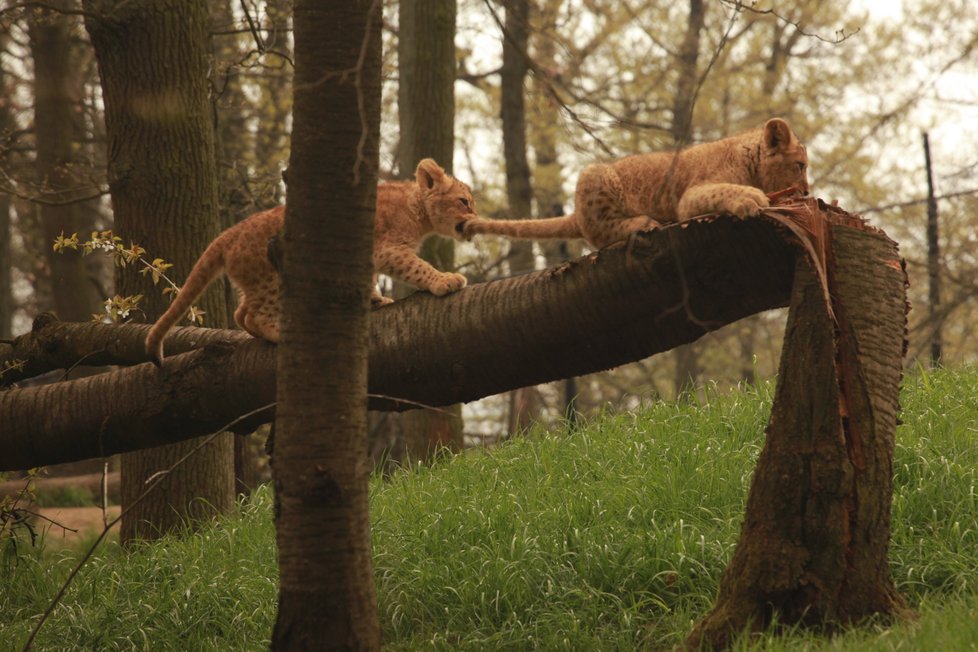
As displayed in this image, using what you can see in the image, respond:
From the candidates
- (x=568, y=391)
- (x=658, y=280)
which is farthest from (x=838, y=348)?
(x=568, y=391)

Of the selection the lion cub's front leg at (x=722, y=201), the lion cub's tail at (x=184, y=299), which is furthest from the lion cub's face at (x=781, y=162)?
the lion cub's tail at (x=184, y=299)

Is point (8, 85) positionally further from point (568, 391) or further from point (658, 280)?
point (658, 280)

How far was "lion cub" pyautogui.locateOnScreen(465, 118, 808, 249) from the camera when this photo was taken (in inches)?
174

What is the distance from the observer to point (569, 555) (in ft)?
15.1

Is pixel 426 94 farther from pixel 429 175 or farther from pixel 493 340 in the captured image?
pixel 493 340

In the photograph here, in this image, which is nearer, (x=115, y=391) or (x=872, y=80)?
(x=115, y=391)

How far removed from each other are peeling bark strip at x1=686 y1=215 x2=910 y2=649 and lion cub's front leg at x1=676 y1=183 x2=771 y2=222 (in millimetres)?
259

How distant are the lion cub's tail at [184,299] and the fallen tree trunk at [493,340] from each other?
0.30 ft

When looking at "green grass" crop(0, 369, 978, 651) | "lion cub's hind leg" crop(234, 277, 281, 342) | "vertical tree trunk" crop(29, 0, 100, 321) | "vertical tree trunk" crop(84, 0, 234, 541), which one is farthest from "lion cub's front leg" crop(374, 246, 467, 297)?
"vertical tree trunk" crop(29, 0, 100, 321)

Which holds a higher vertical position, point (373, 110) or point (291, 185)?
point (373, 110)

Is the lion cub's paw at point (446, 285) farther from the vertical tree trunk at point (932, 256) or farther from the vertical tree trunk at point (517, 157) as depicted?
the vertical tree trunk at point (517, 157)

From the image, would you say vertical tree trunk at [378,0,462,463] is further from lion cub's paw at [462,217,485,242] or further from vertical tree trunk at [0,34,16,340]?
vertical tree trunk at [0,34,16,340]

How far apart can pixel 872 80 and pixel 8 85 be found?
1355 centimetres

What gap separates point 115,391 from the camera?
4.87 m
